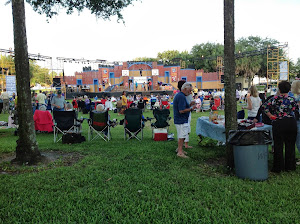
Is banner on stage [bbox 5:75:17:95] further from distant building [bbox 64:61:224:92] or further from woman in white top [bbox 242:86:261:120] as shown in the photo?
distant building [bbox 64:61:224:92]

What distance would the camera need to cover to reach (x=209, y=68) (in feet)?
161

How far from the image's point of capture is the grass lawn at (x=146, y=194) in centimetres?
258

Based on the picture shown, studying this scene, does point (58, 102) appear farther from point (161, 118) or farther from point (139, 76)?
point (139, 76)

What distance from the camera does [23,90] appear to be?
4.36 meters

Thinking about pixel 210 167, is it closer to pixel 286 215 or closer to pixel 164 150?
pixel 164 150

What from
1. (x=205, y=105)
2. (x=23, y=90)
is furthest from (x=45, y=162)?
(x=205, y=105)

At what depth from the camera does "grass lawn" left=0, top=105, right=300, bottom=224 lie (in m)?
2.58

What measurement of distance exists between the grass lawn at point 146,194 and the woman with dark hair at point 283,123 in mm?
220

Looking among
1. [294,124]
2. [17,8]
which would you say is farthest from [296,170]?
[17,8]

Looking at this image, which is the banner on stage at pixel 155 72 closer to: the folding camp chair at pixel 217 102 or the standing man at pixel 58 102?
the folding camp chair at pixel 217 102

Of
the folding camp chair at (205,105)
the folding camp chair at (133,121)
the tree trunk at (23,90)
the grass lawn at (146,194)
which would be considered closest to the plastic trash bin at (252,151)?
the grass lawn at (146,194)

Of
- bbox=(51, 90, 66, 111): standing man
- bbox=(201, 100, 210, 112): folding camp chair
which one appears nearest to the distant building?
bbox=(201, 100, 210, 112): folding camp chair

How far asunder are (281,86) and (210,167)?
170 centimetres

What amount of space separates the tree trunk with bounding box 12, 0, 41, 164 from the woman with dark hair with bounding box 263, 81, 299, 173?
12.9 ft
